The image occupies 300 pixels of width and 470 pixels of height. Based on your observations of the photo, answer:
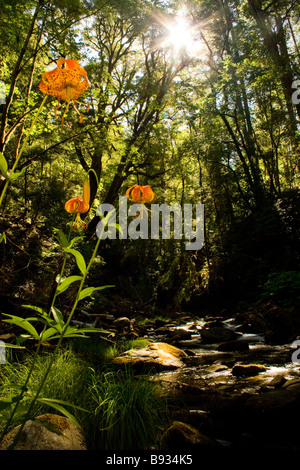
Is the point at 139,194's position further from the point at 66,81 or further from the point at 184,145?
the point at 184,145

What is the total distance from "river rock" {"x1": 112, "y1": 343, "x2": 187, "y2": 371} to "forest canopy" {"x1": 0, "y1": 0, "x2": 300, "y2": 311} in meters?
2.36

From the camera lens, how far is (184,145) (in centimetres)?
1235

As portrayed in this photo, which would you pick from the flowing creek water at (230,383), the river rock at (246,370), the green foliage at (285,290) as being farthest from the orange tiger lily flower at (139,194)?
the green foliage at (285,290)

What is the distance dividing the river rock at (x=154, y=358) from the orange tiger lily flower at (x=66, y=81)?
10.7ft

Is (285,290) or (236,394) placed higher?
(285,290)

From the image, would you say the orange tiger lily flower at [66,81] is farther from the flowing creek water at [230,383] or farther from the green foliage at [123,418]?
the flowing creek water at [230,383]

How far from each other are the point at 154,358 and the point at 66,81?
3775 millimetres

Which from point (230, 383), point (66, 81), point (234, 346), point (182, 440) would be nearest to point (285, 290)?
point (234, 346)

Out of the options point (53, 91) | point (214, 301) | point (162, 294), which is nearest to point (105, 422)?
point (53, 91)

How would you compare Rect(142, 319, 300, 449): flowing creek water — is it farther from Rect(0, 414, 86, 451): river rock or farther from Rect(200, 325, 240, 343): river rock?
Rect(0, 414, 86, 451): river rock

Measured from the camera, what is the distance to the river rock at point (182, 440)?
178cm

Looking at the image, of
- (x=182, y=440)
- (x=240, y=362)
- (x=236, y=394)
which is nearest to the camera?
(x=182, y=440)

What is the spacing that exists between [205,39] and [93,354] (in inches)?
544
